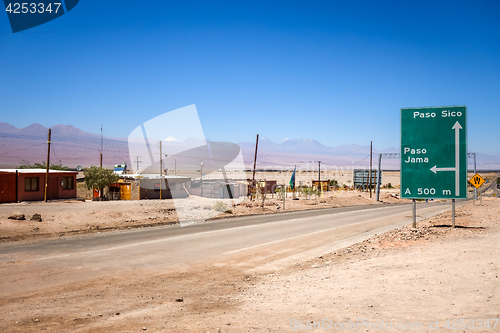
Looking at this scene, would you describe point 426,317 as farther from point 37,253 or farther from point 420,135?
point 37,253

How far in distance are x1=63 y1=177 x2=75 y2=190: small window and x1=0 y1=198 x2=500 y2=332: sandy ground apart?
32.5 metres

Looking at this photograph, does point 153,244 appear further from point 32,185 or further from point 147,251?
point 32,185

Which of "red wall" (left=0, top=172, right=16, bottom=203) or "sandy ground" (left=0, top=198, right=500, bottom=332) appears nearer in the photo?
"sandy ground" (left=0, top=198, right=500, bottom=332)

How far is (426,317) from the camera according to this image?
18.1 ft

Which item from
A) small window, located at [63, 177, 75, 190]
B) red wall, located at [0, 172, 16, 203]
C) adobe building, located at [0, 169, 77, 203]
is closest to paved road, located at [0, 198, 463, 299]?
red wall, located at [0, 172, 16, 203]

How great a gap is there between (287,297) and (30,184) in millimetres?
34404

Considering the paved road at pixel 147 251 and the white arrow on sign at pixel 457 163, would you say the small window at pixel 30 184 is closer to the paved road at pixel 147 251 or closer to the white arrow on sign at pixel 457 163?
the paved road at pixel 147 251

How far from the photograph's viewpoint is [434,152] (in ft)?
49.8

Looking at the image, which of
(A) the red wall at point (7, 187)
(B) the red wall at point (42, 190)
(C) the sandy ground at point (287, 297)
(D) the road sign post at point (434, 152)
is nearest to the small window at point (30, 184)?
(B) the red wall at point (42, 190)

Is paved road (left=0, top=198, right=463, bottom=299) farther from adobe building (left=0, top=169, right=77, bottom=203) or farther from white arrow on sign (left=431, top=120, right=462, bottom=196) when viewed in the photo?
adobe building (left=0, top=169, right=77, bottom=203)

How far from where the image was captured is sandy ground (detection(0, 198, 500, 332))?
566 cm

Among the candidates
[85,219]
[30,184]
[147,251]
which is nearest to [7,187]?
[30,184]

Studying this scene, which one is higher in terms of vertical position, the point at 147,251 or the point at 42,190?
the point at 42,190

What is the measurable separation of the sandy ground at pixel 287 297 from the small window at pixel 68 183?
32478mm
